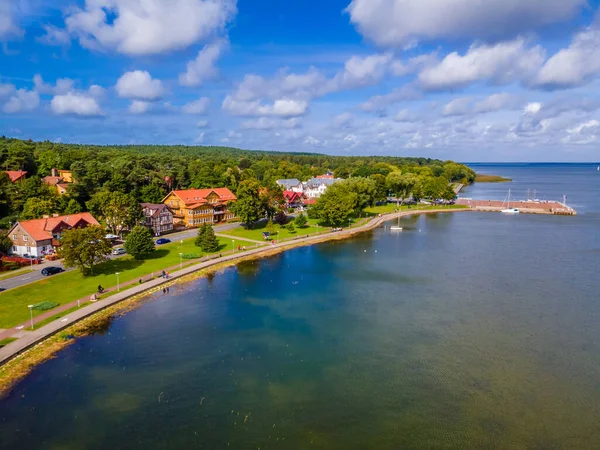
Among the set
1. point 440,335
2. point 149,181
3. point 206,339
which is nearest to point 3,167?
point 149,181

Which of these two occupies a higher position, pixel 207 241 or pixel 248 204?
pixel 248 204

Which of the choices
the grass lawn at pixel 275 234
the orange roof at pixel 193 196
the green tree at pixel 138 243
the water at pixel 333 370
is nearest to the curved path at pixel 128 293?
the water at pixel 333 370

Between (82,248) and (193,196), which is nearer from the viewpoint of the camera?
(82,248)

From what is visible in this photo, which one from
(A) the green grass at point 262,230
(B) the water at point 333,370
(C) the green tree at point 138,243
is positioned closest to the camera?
(B) the water at point 333,370

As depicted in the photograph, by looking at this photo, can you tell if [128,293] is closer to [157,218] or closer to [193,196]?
[157,218]

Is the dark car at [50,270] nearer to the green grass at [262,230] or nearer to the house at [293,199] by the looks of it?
the green grass at [262,230]

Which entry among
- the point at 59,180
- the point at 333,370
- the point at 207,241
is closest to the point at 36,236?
the point at 207,241
